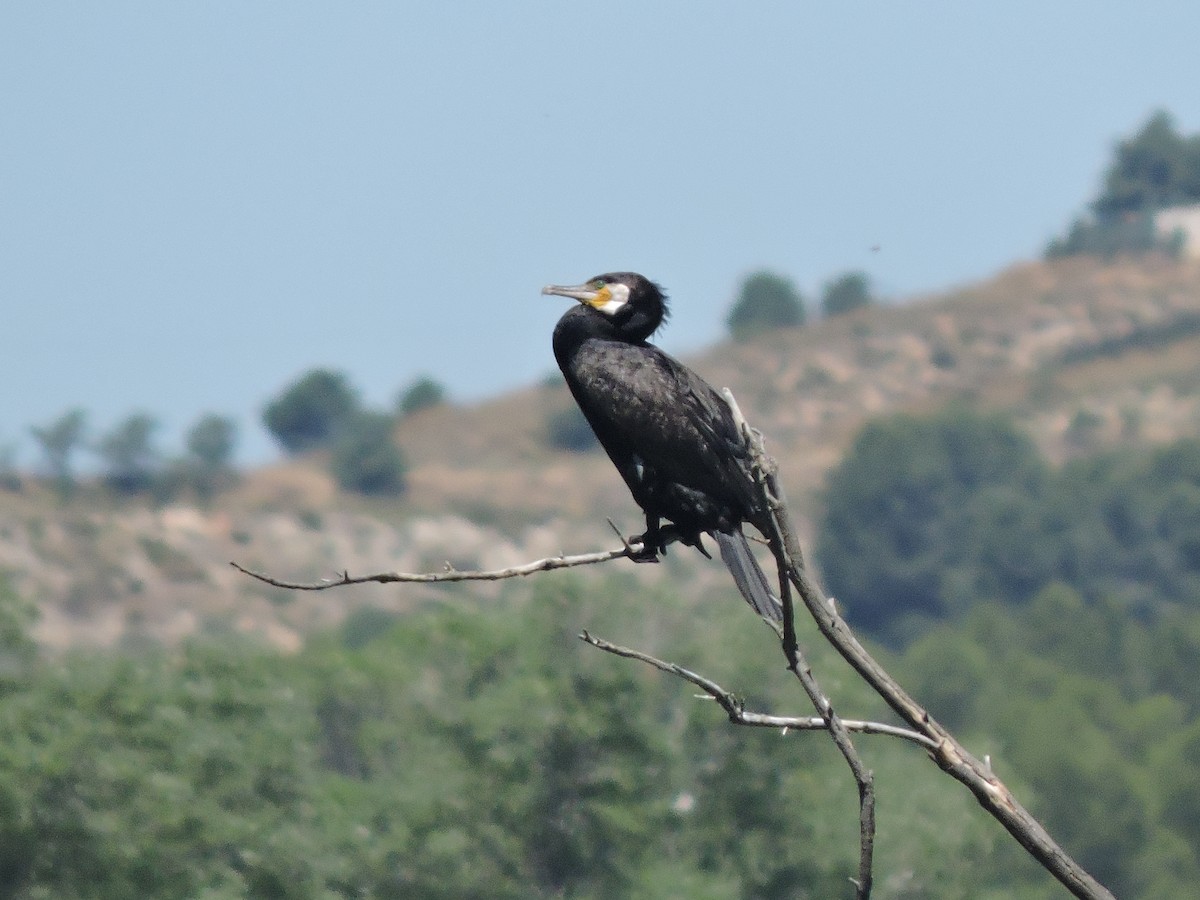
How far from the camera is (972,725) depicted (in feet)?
273

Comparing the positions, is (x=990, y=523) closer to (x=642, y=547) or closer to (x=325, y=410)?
(x=325, y=410)

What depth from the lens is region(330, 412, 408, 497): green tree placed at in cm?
12100

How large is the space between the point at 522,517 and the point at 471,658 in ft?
238

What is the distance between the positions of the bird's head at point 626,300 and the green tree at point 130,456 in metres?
112

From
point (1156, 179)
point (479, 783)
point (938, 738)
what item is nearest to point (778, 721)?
point (938, 738)

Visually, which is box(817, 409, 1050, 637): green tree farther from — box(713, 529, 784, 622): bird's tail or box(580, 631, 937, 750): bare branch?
box(580, 631, 937, 750): bare branch

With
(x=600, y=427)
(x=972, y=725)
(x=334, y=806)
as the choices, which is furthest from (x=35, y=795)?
(x=972, y=725)

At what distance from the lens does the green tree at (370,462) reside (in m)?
121

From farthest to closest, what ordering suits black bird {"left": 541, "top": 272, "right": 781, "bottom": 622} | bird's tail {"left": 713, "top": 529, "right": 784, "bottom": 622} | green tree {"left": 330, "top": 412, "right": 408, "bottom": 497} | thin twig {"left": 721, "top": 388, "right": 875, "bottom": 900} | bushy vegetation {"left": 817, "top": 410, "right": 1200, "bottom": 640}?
1. bushy vegetation {"left": 817, "top": 410, "right": 1200, "bottom": 640}
2. green tree {"left": 330, "top": 412, "right": 408, "bottom": 497}
3. black bird {"left": 541, "top": 272, "right": 781, "bottom": 622}
4. bird's tail {"left": 713, "top": 529, "right": 784, "bottom": 622}
5. thin twig {"left": 721, "top": 388, "right": 875, "bottom": 900}

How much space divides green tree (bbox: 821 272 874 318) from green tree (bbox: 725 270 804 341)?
2.13 meters

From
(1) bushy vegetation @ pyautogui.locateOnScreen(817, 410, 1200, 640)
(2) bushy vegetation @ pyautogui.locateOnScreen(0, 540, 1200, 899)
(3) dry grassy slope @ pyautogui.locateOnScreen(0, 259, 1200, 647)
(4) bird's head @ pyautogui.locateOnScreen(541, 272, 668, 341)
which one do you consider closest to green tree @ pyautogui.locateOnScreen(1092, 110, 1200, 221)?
(3) dry grassy slope @ pyautogui.locateOnScreen(0, 259, 1200, 647)

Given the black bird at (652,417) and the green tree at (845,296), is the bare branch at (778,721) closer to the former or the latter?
the black bird at (652,417)

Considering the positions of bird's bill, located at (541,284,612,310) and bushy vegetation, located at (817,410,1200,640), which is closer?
bird's bill, located at (541,284,612,310)

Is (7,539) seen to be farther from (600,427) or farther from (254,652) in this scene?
(600,427)
